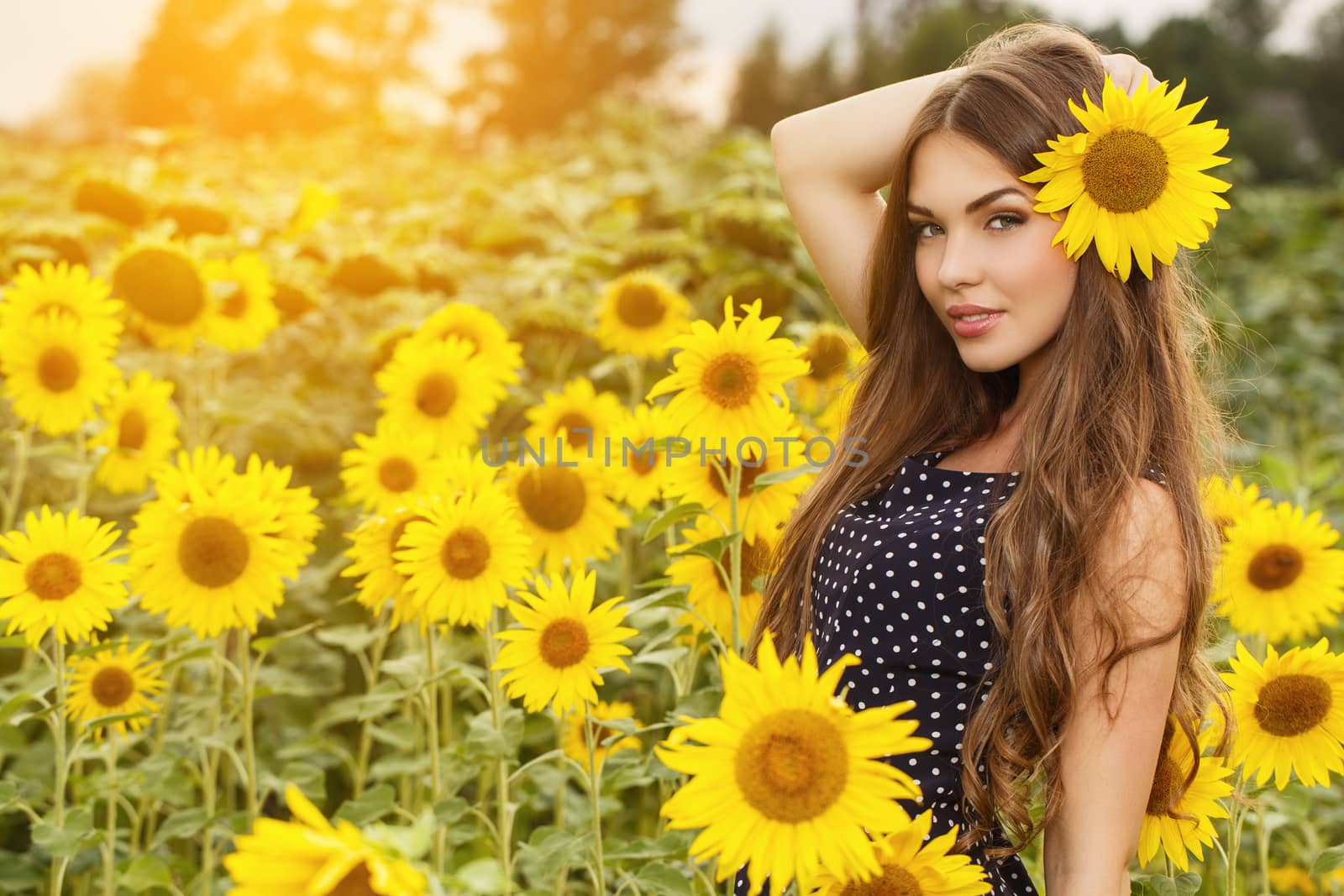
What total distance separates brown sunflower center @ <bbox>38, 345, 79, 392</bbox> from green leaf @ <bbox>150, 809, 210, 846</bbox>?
2.90 feet

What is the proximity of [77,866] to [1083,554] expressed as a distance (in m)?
1.88

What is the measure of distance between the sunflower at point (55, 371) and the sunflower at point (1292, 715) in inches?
83.5

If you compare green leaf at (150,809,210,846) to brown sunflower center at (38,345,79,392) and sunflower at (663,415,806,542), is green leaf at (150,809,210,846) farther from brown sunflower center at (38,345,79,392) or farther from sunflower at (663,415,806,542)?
sunflower at (663,415,806,542)

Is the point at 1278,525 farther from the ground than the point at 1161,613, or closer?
farther from the ground

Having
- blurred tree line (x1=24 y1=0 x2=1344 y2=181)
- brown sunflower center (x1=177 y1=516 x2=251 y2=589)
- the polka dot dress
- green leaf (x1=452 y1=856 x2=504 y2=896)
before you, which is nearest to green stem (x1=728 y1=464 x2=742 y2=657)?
the polka dot dress

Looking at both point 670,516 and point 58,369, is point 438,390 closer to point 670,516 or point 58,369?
point 58,369

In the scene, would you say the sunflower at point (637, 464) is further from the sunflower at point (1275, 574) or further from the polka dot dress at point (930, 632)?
the sunflower at point (1275, 574)

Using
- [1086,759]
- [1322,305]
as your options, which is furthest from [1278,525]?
[1322,305]

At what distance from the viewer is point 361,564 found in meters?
2.00

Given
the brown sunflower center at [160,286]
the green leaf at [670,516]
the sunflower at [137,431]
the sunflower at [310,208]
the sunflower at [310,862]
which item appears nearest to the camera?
the sunflower at [310,862]

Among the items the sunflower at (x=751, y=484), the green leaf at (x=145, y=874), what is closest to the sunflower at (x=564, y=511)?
the sunflower at (x=751, y=484)

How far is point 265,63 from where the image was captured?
27062 millimetres

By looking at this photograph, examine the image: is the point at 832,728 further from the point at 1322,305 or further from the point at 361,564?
the point at 1322,305

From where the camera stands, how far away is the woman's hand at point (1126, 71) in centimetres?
179
